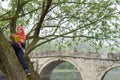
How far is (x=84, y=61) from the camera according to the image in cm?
2811

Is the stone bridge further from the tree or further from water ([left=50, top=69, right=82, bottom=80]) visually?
the tree

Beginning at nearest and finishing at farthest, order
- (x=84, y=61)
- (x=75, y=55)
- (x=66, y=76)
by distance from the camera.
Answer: (x=84, y=61)
(x=75, y=55)
(x=66, y=76)

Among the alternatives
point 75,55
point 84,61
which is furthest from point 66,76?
point 84,61

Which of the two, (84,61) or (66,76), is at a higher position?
(84,61)

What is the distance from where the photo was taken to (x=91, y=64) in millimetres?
27547

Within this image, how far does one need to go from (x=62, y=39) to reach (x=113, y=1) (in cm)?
200

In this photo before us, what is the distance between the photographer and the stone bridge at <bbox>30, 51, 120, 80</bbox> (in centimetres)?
2586

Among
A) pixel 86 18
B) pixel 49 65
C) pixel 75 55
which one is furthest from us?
pixel 49 65

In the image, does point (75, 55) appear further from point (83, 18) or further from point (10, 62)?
point (10, 62)

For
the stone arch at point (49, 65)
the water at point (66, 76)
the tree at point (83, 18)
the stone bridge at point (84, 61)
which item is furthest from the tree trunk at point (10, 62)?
the water at point (66, 76)

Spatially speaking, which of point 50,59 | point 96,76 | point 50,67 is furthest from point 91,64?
point 50,67

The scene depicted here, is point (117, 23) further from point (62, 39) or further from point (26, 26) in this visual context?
point (26, 26)

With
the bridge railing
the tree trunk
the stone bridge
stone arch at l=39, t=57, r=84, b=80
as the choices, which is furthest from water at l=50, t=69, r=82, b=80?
the tree trunk

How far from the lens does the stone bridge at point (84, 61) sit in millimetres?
25859
